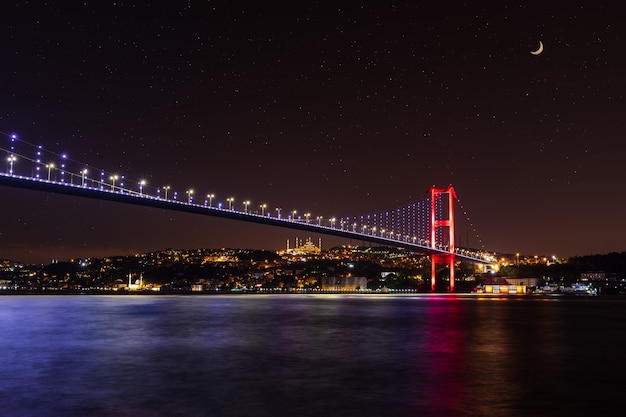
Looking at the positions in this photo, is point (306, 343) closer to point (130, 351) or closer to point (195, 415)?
point (130, 351)

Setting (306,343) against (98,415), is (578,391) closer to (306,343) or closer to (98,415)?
(98,415)

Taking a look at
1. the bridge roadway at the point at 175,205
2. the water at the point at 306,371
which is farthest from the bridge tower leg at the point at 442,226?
the water at the point at 306,371

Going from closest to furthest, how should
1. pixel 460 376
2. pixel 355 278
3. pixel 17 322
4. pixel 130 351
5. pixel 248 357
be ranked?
pixel 460 376 < pixel 248 357 < pixel 130 351 < pixel 17 322 < pixel 355 278

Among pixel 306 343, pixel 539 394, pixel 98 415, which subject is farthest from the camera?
pixel 306 343

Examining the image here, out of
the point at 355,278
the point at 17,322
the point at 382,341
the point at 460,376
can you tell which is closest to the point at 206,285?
the point at 355,278

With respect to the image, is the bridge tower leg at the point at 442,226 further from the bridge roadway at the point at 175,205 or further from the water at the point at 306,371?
the water at the point at 306,371

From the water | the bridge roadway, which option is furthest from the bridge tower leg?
the water

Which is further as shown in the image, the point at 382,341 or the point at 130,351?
A: the point at 382,341
